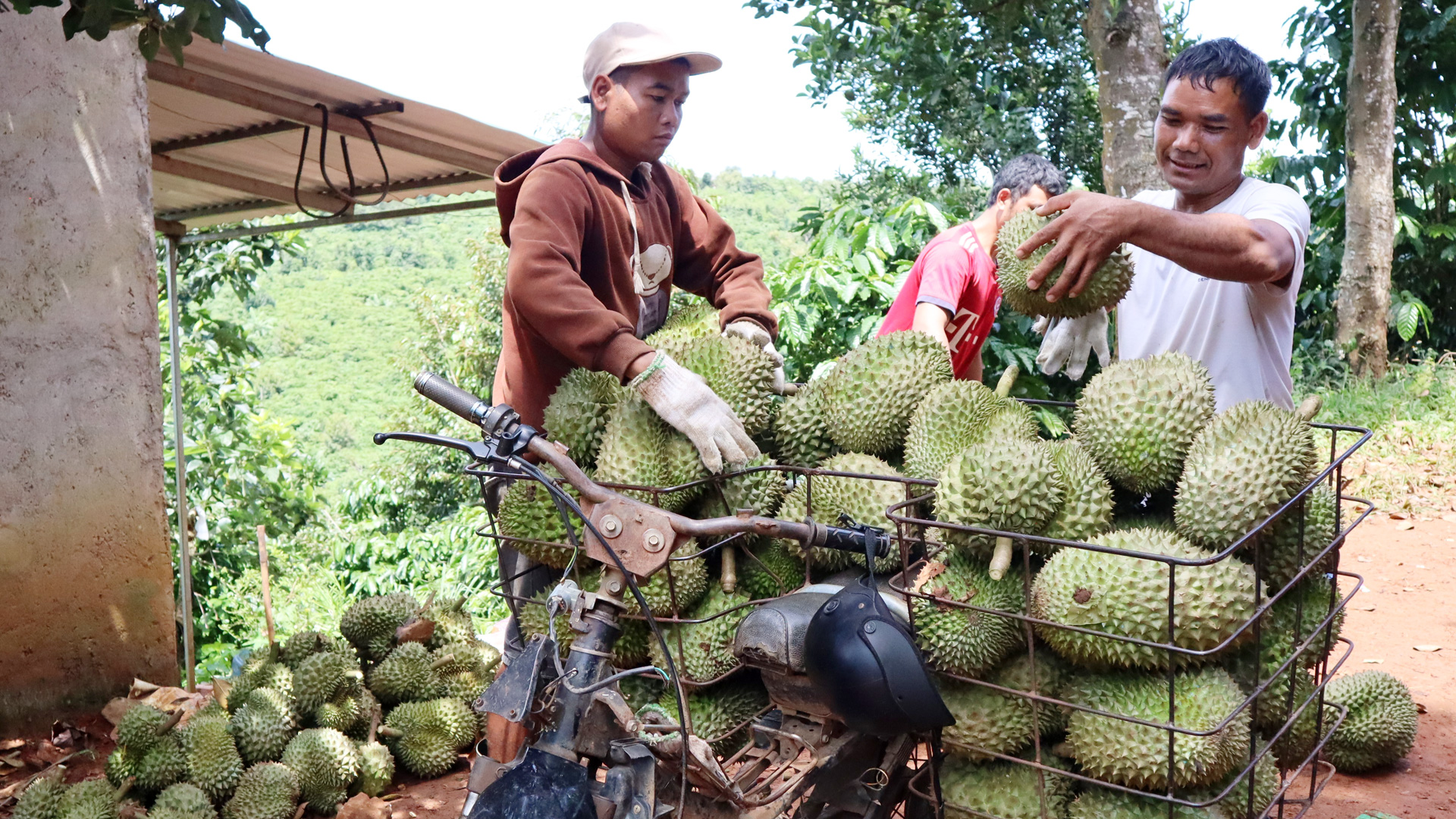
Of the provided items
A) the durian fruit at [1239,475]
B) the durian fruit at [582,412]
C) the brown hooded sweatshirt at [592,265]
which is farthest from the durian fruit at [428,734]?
the durian fruit at [1239,475]

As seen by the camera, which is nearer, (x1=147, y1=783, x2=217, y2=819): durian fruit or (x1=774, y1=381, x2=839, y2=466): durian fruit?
(x1=774, y1=381, x2=839, y2=466): durian fruit

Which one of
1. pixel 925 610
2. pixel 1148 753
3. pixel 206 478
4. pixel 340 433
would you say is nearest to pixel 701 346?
pixel 925 610

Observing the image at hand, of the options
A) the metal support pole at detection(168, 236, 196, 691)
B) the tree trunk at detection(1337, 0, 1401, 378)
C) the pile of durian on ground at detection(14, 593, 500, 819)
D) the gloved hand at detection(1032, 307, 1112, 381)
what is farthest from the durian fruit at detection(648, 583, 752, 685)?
the tree trunk at detection(1337, 0, 1401, 378)

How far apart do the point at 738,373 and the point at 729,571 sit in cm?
42

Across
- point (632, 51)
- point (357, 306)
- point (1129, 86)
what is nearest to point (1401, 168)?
point (1129, 86)

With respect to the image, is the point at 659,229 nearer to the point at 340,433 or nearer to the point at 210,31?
the point at 210,31

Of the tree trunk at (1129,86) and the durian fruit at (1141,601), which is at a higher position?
the tree trunk at (1129,86)

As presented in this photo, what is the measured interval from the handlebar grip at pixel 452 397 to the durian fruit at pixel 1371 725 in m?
2.99

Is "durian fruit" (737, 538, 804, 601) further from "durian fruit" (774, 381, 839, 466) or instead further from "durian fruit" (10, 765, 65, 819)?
"durian fruit" (10, 765, 65, 819)

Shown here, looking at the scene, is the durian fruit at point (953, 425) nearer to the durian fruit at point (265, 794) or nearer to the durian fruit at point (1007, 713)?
the durian fruit at point (1007, 713)

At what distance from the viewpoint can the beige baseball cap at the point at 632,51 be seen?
2.61 m

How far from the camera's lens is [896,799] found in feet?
6.52

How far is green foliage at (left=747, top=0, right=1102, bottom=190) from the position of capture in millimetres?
10695

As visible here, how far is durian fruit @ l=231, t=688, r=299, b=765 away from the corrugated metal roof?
2.21 m
